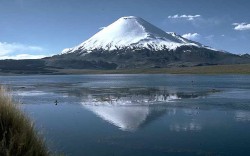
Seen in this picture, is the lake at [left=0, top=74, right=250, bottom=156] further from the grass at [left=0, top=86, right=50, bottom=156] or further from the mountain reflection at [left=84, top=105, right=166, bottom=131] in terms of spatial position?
the grass at [left=0, top=86, right=50, bottom=156]

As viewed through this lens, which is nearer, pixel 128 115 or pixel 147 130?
pixel 147 130

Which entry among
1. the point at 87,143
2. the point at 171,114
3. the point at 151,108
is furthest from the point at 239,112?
the point at 87,143

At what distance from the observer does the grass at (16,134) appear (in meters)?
5.97

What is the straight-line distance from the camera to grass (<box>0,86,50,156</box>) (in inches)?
235

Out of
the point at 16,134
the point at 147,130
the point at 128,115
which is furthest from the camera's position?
the point at 128,115

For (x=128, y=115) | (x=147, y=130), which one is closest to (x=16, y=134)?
(x=147, y=130)

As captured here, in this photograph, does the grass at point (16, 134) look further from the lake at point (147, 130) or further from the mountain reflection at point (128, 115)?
the mountain reflection at point (128, 115)

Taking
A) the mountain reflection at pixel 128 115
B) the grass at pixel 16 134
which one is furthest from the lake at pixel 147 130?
the grass at pixel 16 134

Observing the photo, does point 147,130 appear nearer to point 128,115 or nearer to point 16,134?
point 128,115

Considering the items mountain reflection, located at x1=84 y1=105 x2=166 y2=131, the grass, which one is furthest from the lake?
the grass

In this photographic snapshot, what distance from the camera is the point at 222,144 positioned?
18.5 meters

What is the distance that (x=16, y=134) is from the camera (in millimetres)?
6070

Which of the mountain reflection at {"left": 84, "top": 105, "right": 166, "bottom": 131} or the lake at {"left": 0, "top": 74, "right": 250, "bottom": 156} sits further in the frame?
the mountain reflection at {"left": 84, "top": 105, "right": 166, "bottom": 131}

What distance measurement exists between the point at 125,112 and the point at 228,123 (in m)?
10.1
